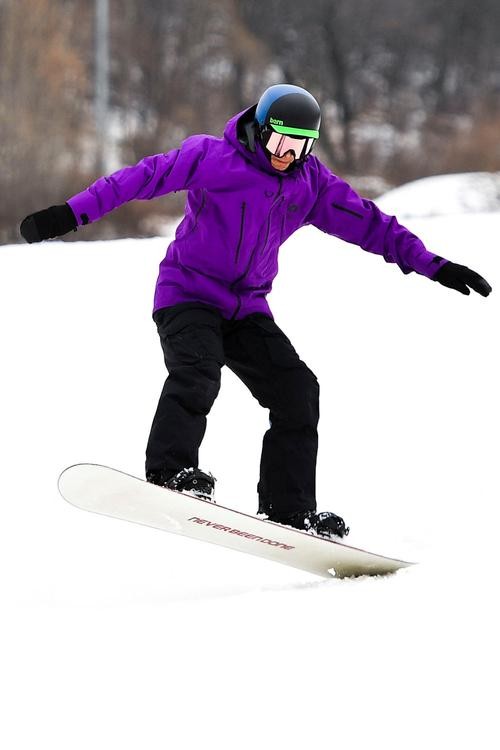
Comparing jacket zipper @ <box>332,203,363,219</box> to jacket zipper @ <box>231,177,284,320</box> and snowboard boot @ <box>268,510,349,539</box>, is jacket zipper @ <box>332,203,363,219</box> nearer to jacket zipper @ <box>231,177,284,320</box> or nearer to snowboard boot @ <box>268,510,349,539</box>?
jacket zipper @ <box>231,177,284,320</box>

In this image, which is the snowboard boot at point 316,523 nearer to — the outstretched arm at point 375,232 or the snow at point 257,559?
the snow at point 257,559

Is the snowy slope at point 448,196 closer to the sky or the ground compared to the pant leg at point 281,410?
closer to the sky

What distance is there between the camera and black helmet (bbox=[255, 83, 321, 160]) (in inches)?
121

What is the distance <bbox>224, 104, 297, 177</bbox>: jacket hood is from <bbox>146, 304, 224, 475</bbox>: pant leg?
1.60ft

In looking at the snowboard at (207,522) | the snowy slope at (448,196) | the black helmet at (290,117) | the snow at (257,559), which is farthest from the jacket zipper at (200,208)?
the snowy slope at (448,196)

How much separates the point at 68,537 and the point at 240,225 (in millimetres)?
1526

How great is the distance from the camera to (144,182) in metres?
3.12

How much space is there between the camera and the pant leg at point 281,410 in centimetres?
329

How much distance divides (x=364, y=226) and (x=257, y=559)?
131 cm

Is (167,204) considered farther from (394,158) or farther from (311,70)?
(311,70)

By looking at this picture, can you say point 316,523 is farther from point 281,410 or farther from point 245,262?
point 245,262

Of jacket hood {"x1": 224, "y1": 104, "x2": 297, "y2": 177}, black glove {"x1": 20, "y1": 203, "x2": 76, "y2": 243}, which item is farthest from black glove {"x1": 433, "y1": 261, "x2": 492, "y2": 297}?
black glove {"x1": 20, "y1": 203, "x2": 76, "y2": 243}

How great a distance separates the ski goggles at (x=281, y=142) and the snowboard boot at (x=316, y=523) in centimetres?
114

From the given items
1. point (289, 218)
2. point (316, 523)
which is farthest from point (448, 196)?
point (316, 523)
